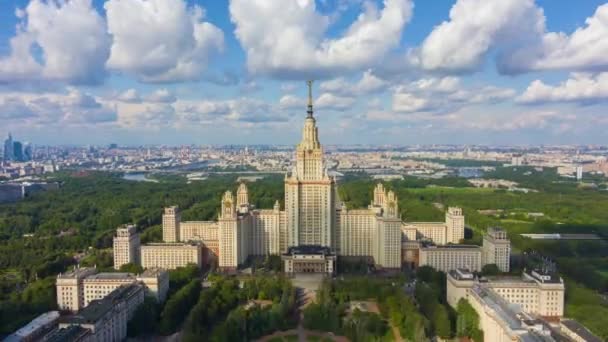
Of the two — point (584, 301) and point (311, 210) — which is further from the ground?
point (311, 210)

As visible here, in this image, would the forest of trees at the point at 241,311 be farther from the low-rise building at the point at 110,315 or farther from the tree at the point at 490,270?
the tree at the point at 490,270

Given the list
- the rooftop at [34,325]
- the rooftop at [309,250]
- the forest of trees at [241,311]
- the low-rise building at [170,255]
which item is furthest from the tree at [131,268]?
the rooftop at [309,250]

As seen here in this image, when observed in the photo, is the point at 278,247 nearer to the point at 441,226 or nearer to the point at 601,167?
the point at 441,226

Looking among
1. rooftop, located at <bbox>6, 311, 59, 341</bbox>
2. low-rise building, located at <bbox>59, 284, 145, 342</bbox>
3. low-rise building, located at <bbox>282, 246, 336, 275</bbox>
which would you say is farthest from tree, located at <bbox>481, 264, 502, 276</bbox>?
rooftop, located at <bbox>6, 311, 59, 341</bbox>

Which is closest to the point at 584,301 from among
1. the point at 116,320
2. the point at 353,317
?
the point at 353,317

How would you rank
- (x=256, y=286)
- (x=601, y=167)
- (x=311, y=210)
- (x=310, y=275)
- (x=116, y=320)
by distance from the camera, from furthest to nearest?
(x=601, y=167), (x=311, y=210), (x=310, y=275), (x=256, y=286), (x=116, y=320)

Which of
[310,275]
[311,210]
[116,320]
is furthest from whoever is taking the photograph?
[311,210]

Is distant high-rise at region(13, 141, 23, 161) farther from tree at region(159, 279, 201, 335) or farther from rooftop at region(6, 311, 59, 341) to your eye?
tree at region(159, 279, 201, 335)
